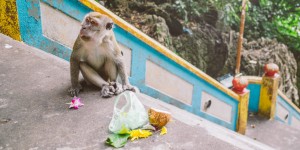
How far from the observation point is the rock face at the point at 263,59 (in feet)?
29.1

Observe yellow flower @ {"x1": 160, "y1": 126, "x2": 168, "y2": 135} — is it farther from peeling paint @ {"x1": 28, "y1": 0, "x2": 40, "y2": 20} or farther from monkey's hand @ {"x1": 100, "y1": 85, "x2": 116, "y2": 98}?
peeling paint @ {"x1": 28, "y1": 0, "x2": 40, "y2": 20}

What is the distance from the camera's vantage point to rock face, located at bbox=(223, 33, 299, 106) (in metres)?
8.86

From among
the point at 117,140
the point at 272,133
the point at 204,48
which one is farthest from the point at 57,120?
the point at 204,48

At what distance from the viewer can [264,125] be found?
6.78m

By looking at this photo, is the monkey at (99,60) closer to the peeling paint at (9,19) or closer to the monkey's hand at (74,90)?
the monkey's hand at (74,90)

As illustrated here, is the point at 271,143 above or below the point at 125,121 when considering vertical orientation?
below

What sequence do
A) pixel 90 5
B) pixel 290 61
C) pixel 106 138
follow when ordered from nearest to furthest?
pixel 106 138, pixel 90 5, pixel 290 61

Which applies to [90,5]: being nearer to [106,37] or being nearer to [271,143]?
[106,37]

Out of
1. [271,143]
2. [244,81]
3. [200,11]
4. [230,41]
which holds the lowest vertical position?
[271,143]

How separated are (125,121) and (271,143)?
15.4ft

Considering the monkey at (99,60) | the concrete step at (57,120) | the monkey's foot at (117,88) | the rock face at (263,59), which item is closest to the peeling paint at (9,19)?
the concrete step at (57,120)

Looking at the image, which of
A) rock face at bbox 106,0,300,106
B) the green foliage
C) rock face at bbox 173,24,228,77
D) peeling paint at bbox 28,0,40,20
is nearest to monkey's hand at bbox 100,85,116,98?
peeling paint at bbox 28,0,40,20

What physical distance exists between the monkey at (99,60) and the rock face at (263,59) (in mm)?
5957

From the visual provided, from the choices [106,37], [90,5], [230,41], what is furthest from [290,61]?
[106,37]
